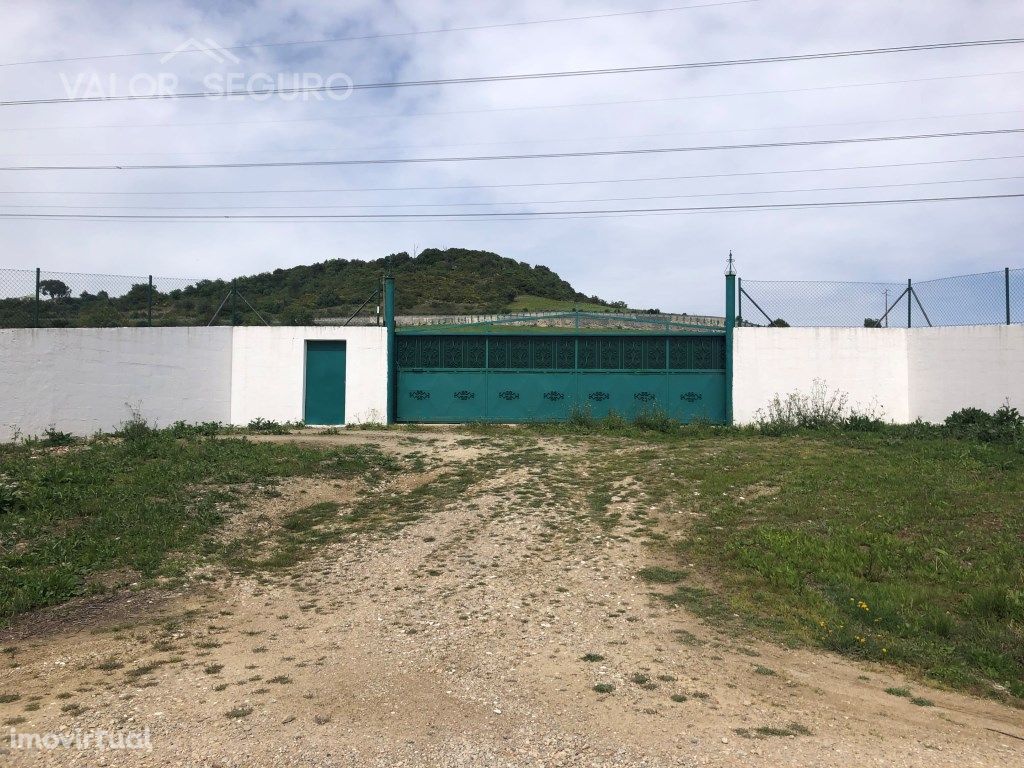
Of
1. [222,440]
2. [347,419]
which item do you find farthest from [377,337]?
[222,440]

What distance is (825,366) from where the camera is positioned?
49.3ft

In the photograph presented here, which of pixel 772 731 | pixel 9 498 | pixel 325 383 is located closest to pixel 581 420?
pixel 325 383

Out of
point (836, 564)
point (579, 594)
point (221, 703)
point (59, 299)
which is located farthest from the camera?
point (59, 299)

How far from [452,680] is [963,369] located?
517 inches

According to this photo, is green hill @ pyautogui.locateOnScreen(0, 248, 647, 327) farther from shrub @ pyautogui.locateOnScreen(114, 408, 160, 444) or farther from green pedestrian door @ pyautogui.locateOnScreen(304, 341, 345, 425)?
shrub @ pyautogui.locateOnScreen(114, 408, 160, 444)

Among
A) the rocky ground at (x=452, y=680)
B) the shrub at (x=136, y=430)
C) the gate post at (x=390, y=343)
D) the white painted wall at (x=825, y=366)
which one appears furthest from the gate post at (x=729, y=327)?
the shrub at (x=136, y=430)

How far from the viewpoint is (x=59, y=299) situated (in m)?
13.6

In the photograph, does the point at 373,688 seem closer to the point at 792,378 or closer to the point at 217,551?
the point at 217,551

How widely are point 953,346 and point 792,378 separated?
2.95 meters

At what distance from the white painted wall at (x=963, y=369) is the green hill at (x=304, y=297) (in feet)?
31.5

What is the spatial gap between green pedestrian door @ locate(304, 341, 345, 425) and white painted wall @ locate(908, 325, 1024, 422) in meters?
11.7

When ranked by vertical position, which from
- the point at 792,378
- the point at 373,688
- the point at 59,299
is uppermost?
the point at 59,299

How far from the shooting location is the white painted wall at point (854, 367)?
14.5m

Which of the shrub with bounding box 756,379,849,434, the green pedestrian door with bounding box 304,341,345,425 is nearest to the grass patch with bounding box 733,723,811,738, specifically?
the shrub with bounding box 756,379,849,434
